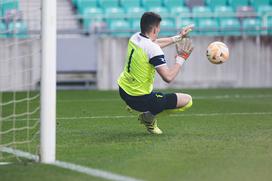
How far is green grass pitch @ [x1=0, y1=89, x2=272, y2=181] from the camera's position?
7.09 m

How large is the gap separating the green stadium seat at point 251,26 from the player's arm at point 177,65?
12.9 m

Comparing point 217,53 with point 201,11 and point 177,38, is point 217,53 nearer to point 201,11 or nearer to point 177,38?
point 177,38

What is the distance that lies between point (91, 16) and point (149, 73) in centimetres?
1245

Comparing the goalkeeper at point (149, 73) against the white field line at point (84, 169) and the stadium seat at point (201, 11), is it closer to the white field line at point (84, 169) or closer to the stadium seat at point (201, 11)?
the white field line at point (84, 169)

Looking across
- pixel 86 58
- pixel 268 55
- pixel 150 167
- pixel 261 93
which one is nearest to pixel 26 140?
pixel 150 167

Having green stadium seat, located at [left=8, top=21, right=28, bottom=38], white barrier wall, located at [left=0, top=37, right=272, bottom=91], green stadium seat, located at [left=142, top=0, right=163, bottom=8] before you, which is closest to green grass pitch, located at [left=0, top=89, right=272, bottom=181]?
green stadium seat, located at [left=8, top=21, right=28, bottom=38]

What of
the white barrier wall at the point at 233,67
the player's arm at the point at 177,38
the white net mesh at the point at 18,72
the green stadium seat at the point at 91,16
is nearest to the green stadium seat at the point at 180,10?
the green stadium seat at the point at 91,16

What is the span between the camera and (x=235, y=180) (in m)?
6.67

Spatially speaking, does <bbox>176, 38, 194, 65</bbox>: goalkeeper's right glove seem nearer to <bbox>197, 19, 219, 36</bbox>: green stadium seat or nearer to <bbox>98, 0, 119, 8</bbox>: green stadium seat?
<bbox>197, 19, 219, 36</bbox>: green stadium seat

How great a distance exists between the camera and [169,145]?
902 centimetres

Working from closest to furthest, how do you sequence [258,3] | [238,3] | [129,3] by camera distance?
[129,3] → [258,3] → [238,3]

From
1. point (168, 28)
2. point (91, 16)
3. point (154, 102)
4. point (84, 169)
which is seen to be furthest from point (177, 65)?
point (91, 16)

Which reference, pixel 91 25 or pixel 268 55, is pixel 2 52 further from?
pixel 268 55

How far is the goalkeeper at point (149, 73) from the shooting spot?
32.7ft
